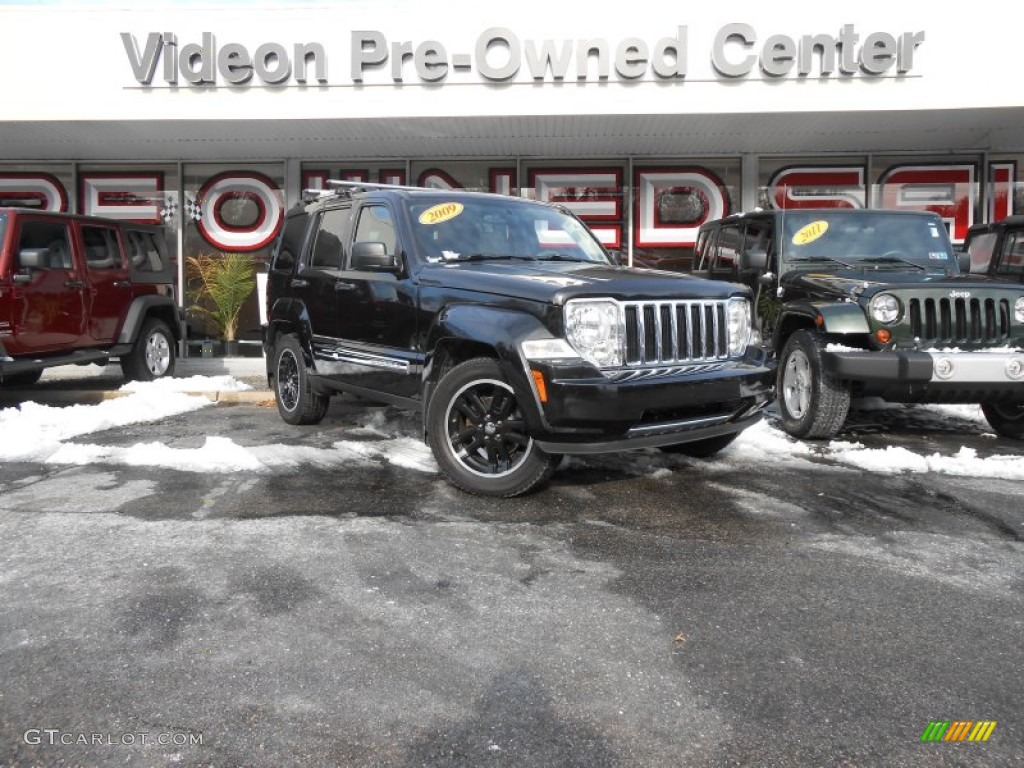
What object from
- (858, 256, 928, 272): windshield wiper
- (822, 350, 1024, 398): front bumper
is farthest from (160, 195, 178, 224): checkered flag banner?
(822, 350, 1024, 398): front bumper

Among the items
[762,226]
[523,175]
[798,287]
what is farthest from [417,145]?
[798,287]

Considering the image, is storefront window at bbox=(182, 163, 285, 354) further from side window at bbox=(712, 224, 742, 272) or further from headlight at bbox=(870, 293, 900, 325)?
headlight at bbox=(870, 293, 900, 325)

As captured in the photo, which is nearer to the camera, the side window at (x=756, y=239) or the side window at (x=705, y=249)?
the side window at (x=756, y=239)

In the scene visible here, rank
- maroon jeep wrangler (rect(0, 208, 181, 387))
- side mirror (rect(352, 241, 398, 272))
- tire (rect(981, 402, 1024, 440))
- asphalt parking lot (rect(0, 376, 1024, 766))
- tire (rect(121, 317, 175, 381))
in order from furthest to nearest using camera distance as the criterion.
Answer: tire (rect(121, 317, 175, 381)), maroon jeep wrangler (rect(0, 208, 181, 387)), tire (rect(981, 402, 1024, 440)), side mirror (rect(352, 241, 398, 272)), asphalt parking lot (rect(0, 376, 1024, 766))

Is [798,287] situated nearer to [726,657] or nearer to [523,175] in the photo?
[726,657]

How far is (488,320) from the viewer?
4691mm

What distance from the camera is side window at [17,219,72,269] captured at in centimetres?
821

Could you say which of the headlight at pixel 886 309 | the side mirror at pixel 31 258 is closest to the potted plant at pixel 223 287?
the side mirror at pixel 31 258

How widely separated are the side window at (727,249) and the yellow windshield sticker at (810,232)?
0.71m

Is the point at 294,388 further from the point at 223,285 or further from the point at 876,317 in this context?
the point at 223,285

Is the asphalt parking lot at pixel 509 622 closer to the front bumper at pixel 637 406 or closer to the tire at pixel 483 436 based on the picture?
the tire at pixel 483 436

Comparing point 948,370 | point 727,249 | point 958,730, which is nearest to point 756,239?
point 727,249

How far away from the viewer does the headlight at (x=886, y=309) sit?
6.05m

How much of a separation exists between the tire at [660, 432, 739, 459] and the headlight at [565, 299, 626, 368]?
1481mm
